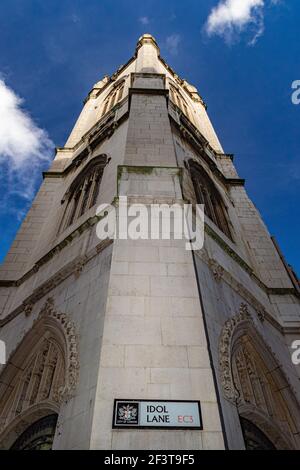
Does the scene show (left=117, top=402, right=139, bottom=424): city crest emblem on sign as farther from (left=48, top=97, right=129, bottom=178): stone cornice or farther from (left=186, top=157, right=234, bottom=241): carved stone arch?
(left=48, top=97, right=129, bottom=178): stone cornice

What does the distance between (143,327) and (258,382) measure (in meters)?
3.86

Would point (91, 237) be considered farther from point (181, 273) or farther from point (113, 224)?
point (181, 273)

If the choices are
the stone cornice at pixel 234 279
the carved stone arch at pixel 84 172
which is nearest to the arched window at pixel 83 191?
the carved stone arch at pixel 84 172

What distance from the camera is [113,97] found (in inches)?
926

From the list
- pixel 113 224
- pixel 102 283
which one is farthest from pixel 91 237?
pixel 102 283

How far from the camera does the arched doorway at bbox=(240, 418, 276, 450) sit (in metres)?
6.46

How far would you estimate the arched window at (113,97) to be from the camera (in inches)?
870

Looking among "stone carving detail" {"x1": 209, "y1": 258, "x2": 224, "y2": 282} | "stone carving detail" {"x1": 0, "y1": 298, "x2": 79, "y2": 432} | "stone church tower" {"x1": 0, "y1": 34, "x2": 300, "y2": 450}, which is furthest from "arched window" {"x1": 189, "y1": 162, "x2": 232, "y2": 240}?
"stone carving detail" {"x1": 0, "y1": 298, "x2": 79, "y2": 432}

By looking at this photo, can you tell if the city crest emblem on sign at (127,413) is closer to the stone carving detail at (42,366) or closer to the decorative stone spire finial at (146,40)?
the stone carving detail at (42,366)

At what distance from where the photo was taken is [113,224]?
756cm

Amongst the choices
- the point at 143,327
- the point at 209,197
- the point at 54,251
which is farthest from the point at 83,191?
the point at 143,327
